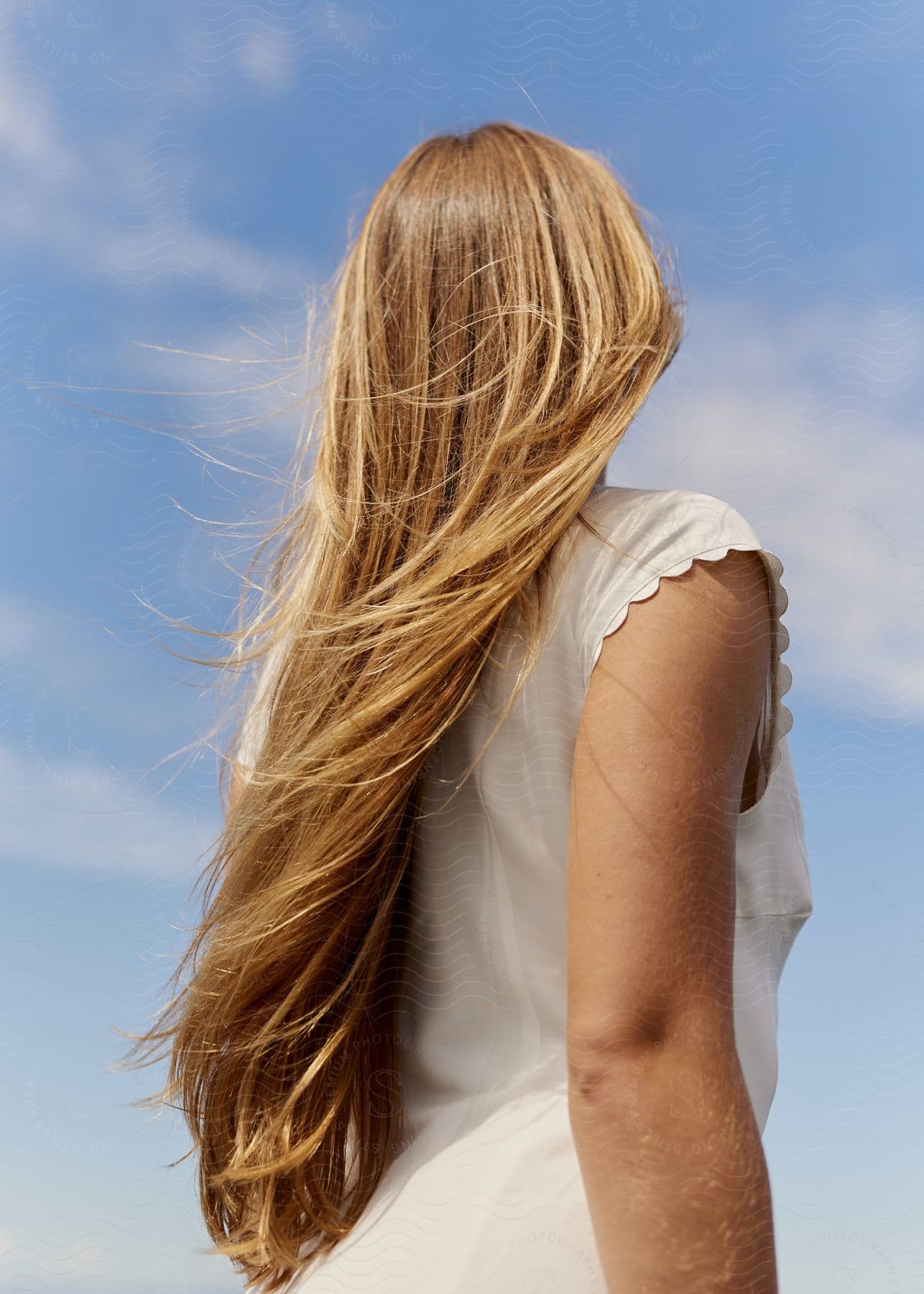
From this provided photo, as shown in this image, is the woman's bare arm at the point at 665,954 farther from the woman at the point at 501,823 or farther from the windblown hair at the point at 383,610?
the windblown hair at the point at 383,610

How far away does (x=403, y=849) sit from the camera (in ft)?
3.12

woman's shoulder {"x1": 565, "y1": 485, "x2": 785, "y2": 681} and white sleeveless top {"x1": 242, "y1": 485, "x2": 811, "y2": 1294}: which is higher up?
woman's shoulder {"x1": 565, "y1": 485, "x2": 785, "y2": 681}

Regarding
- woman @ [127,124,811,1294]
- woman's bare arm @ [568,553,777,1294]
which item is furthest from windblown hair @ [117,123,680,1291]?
woman's bare arm @ [568,553,777,1294]

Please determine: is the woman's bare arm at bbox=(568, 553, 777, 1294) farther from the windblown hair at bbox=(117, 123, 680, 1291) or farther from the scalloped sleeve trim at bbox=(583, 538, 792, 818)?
the windblown hair at bbox=(117, 123, 680, 1291)

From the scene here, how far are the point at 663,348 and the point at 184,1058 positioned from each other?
74 centimetres

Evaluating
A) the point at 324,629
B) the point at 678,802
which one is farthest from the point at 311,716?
the point at 678,802

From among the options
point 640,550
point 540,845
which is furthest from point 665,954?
point 640,550

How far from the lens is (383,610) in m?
0.92

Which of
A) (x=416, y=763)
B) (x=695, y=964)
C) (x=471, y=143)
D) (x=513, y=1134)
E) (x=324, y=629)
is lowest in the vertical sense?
(x=513, y=1134)

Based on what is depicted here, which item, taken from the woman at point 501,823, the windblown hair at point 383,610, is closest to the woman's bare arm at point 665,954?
the woman at point 501,823

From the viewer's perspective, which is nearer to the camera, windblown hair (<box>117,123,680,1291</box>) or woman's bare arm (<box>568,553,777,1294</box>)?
woman's bare arm (<box>568,553,777,1294</box>)

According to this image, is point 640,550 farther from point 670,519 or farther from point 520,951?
point 520,951

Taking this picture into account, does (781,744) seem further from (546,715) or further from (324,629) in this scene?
(324,629)

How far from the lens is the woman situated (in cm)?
75
